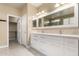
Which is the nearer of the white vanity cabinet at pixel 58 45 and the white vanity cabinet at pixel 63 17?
the white vanity cabinet at pixel 58 45

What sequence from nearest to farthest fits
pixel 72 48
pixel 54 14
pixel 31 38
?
pixel 72 48, pixel 54 14, pixel 31 38

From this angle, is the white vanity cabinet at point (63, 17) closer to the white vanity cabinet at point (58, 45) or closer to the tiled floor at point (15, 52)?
the white vanity cabinet at point (58, 45)

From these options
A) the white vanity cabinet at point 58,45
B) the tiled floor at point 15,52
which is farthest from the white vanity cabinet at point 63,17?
the tiled floor at point 15,52

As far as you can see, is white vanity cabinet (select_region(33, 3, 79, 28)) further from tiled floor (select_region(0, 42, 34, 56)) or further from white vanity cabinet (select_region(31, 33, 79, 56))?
tiled floor (select_region(0, 42, 34, 56))

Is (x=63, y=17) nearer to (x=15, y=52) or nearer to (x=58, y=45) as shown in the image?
(x=58, y=45)

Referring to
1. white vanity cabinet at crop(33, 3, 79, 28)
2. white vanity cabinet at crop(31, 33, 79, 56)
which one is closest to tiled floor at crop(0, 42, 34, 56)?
white vanity cabinet at crop(31, 33, 79, 56)

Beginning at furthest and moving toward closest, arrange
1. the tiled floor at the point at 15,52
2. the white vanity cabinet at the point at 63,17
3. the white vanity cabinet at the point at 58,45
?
the tiled floor at the point at 15,52 < the white vanity cabinet at the point at 63,17 < the white vanity cabinet at the point at 58,45

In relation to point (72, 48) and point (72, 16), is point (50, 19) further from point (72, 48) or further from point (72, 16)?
point (72, 48)

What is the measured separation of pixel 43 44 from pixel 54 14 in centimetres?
93

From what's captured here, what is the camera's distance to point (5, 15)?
4242 mm

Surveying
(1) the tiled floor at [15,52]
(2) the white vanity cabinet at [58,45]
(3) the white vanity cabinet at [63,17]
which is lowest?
(1) the tiled floor at [15,52]

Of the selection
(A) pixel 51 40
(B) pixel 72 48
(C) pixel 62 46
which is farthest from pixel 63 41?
(A) pixel 51 40

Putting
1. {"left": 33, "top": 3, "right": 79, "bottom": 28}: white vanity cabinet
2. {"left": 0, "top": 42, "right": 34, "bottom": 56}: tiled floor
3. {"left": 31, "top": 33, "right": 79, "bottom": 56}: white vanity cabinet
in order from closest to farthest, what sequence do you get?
{"left": 31, "top": 33, "right": 79, "bottom": 56}: white vanity cabinet < {"left": 33, "top": 3, "right": 79, "bottom": 28}: white vanity cabinet < {"left": 0, "top": 42, "right": 34, "bottom": 56}: tiled floor

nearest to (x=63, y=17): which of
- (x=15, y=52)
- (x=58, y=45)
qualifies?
(x=58, y=45)
